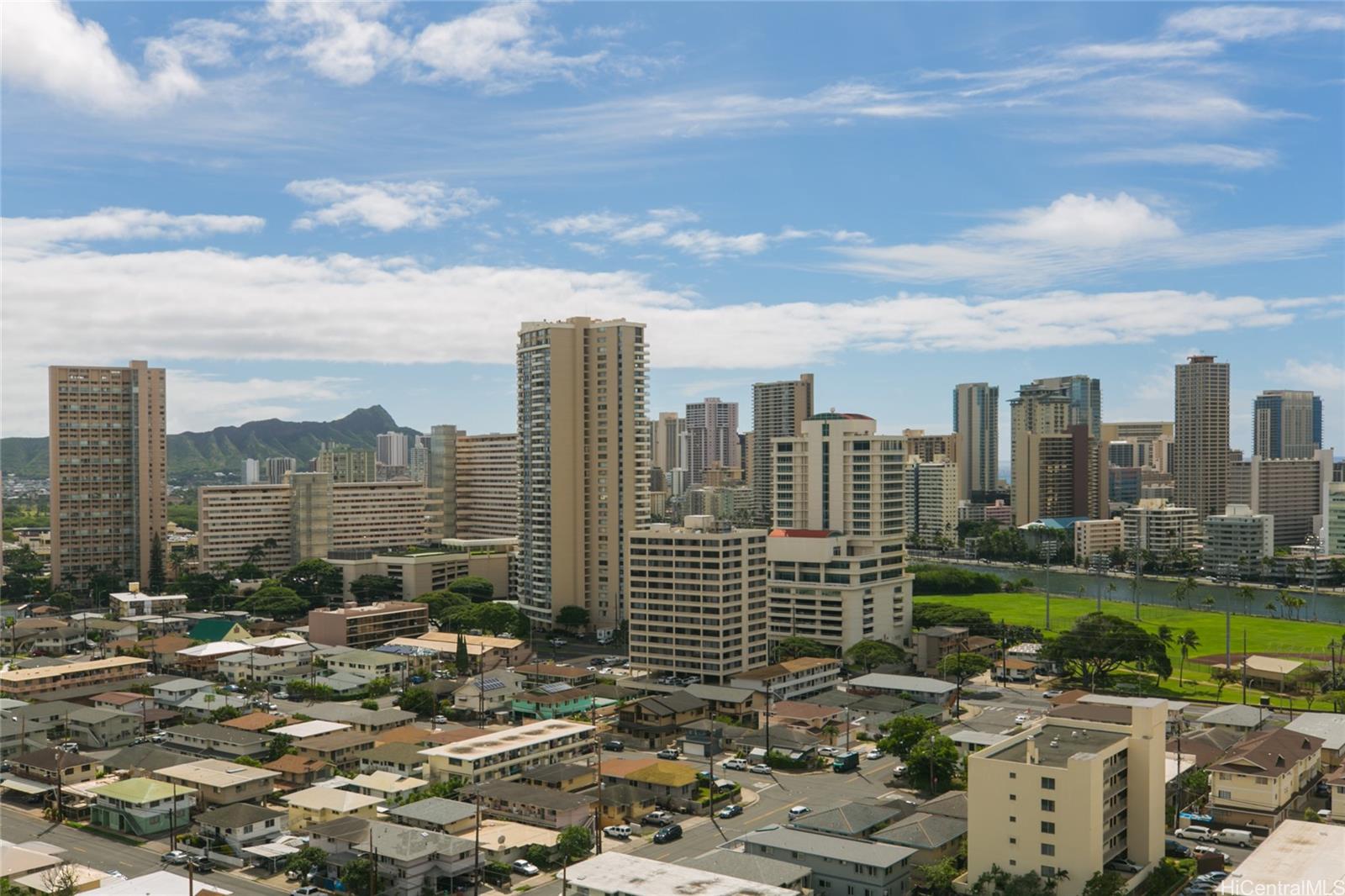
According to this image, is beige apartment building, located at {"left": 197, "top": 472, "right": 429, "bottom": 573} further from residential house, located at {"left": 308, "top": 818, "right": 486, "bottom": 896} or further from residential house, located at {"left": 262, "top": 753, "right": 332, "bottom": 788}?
residential house, located at {"left": 308, "top": 818, "right": 486, "bottom": 896}

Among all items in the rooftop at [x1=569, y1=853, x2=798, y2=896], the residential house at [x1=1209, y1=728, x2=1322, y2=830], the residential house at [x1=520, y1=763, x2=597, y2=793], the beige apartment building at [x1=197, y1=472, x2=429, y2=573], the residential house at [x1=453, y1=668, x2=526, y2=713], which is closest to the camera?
the rooftop at [x1=569, y1=853, x2=798, y2=896]

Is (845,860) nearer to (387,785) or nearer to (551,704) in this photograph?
(387,785)

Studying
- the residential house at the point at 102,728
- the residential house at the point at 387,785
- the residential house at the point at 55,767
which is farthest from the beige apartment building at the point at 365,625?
the residential house at the point at 387,785

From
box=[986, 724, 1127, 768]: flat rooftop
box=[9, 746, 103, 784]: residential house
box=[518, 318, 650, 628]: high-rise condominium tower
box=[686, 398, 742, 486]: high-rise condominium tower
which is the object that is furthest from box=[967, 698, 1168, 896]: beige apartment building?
box=[686, 398, 742, 486]: high-rise condominium tower

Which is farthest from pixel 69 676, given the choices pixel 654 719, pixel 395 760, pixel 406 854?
pixel 406 854

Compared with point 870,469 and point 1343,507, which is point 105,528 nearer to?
point 870,469
